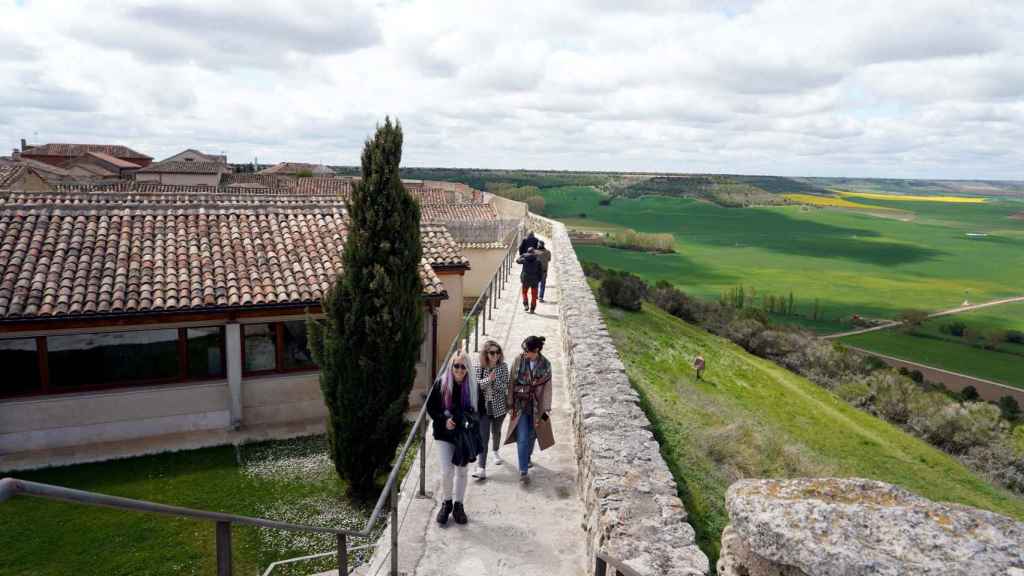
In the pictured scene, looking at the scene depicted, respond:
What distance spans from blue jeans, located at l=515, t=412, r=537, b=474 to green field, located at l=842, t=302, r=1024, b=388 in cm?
4300

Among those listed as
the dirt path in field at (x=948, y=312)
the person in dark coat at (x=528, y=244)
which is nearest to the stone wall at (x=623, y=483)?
the person in dark coat at (x=528, y=244)

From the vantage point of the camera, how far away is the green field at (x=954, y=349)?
41.7 meters

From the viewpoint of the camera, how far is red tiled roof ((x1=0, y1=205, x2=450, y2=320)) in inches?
466

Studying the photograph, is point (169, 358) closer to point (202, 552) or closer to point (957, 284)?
point (202, 552)

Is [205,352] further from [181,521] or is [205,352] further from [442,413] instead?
[442,413]

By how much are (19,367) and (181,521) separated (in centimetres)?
481

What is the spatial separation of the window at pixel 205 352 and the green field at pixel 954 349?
44049 millimetres

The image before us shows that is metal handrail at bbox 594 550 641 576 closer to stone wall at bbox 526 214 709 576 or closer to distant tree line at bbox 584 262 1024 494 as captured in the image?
stone wall at bbox 526 214 709 576

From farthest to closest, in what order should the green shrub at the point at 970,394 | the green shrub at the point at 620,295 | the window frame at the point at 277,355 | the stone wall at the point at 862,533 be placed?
the green shrub at the point at 970,394 < the green shrub at the point at 620,295 < the window frame at the point at 277,355 < the stone wall at the point at 862,533

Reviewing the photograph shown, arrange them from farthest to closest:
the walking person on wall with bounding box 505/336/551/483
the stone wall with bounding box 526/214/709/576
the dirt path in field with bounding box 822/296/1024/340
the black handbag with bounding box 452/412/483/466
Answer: the dirt path in field with bounding box 822/296/1024/340 → the walking person on wall with bounding box 505/336/551/483 → the black handbag with bounding box 452/412/483/466 → the stone wall with bounding box 526/214/709/576

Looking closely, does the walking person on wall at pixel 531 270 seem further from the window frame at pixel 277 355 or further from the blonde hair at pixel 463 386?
the blonde hair at pixel 463 386

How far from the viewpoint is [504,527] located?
21.0ft

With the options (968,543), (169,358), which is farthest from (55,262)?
(968,543)

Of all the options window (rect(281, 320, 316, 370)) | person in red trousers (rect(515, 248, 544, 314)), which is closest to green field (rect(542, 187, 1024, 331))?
person in red trousers (rect(515, 248, 544, 314))
